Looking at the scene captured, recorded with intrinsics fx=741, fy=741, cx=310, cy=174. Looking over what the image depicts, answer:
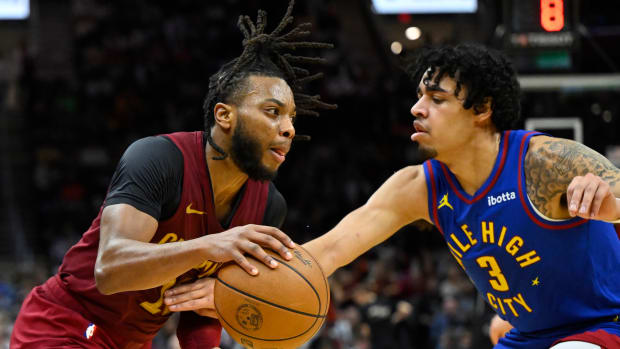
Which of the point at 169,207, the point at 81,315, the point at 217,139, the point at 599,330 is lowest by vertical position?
the point at 599,330

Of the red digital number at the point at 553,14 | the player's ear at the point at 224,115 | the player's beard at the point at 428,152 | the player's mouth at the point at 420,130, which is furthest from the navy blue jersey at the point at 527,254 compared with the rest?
the red digital number at the point at 553,14

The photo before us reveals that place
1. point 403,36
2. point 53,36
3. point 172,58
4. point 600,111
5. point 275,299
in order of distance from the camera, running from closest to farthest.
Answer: point 275,299 < point 600,111 < point 403,36 < point 172,58 < point 53,36

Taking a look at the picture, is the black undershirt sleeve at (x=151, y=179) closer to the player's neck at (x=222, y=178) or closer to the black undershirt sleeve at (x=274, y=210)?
the player's neck at (x=222, y=178)

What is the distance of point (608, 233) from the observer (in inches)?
133

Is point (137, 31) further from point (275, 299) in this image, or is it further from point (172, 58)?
point (275, 299)

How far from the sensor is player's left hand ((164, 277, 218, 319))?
3232mm

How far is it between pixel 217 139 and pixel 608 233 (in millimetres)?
1853

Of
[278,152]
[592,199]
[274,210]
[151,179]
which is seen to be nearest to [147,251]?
[151,179]

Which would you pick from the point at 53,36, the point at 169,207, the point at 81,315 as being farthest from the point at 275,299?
the point at 53,36

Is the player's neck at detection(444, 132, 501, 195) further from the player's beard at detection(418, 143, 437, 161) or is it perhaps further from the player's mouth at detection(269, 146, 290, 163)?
the player's mouth at detection(269, 146, 290, 163)

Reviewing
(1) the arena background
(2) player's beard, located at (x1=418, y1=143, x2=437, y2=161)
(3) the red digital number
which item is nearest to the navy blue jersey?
(2) player's beard, located at (x1=418, y1=143, x2=437, y2=161)

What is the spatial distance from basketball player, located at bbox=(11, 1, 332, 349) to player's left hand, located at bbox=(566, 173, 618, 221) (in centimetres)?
118

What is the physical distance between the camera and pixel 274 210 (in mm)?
3762

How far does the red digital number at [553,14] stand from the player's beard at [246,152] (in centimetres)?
373
